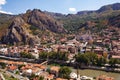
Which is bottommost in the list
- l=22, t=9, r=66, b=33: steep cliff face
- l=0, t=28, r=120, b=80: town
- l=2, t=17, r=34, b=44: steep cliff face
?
l=0, t=28, r=120, b=80: town

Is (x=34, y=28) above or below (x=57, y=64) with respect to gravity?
above

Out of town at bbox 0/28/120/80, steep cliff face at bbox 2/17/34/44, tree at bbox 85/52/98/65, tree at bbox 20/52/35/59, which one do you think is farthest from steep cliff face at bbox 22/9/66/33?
tree at bbox 85/52/98/65

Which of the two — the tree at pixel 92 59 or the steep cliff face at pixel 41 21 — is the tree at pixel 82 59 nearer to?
the tree at pixel 92 59

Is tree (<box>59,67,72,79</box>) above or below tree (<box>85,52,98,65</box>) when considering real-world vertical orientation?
below

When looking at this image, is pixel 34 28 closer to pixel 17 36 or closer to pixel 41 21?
pixel 41 21

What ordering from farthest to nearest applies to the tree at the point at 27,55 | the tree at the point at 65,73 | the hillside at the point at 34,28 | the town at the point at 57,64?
the hillside at the point at 34,28
the tree at the point at 27,55
the town at the point at 57,64
the tree at the point at 65,73

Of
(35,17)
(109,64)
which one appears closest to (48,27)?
(35,17)

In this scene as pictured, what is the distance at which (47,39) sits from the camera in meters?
125

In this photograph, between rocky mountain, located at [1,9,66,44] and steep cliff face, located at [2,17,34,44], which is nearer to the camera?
steep cliff face, located at [2,17,34,44]

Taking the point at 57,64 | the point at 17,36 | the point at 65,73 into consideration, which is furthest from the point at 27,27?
the point at 65,73

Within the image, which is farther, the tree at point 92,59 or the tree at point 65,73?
the tree at point 92,59

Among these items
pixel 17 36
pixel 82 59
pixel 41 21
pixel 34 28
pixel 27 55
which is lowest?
pixel 82 59

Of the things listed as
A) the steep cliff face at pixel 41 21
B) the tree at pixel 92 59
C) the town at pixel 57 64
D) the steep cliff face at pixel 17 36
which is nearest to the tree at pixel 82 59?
the town at pixel 57 64

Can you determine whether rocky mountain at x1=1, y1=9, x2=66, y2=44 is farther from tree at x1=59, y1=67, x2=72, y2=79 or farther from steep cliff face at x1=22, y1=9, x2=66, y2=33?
tree at x1=59, y1=67, x2=72, y2=79
